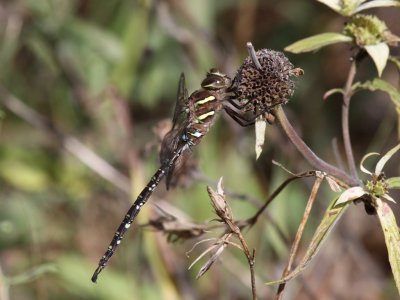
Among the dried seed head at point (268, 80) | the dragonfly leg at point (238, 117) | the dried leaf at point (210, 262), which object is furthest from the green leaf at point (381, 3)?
the dried leaf at point (210, 262)

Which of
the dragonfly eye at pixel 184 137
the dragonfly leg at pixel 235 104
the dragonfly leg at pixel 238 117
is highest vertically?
the dragonfly leg at pixel 235 104

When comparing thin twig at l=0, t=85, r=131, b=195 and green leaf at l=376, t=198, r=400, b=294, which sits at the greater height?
green leaf at l=376, t=198, r=400, b=294

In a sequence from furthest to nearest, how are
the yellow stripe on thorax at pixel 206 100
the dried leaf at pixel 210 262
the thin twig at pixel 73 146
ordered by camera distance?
the thin twig at pixel 73 146 → the yellow stripe on thorax at pixel 206 100 → the dried leaf at pixel 210 262

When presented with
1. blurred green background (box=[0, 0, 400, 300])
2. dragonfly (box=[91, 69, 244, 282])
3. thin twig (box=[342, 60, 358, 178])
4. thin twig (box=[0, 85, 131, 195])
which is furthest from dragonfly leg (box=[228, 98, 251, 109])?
thin twig (box=[0, 85, 131, 195])

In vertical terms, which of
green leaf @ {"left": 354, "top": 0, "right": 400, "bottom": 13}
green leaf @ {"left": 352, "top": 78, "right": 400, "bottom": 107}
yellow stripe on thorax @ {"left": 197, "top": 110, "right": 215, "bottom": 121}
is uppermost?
green leaf @ {"left": 354, "top": 0, "right": 400, "bottom": 13}

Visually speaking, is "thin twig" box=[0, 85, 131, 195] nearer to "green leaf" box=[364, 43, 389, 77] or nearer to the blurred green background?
the blurred green background

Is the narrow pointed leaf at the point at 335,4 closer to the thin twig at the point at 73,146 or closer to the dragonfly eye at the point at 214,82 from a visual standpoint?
the dragonfly eye at the point at 214,82

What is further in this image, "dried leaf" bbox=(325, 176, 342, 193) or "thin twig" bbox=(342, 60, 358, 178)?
"thin twig" bbox=(342, 60, 358, 178)
